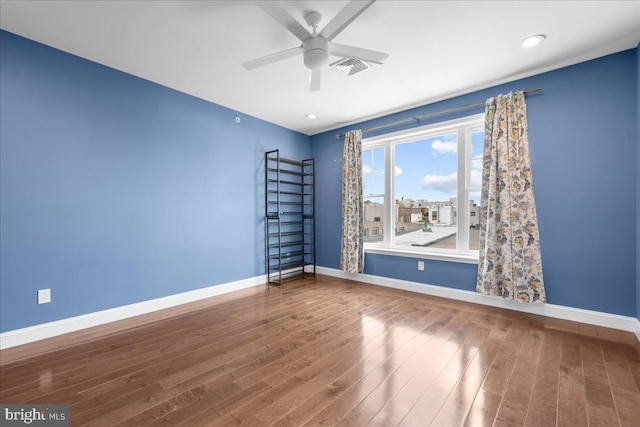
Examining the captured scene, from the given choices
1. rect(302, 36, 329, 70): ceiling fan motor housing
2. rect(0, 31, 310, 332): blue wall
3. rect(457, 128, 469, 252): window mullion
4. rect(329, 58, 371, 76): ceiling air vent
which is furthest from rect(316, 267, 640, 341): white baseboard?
rect(302, 36, 329, 70): ceiling fan motor housing

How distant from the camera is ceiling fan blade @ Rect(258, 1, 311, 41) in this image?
1.70 meters

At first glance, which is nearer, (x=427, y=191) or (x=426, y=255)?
(x=426, y=255)

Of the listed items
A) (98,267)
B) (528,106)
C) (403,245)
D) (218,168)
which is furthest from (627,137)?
(98,267)

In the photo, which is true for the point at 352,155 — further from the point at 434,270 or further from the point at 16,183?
the point at 16,183

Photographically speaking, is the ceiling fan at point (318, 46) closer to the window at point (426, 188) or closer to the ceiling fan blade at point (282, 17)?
the ceiling fan blade at point (282, 17)

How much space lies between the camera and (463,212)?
374 centimetres

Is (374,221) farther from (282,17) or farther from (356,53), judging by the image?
(282,17)

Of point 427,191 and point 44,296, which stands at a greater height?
point 427,191

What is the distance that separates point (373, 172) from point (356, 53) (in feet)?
8.97

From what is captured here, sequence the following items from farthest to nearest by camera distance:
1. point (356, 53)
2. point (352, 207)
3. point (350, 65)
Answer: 1. point (352, 207)
2. point (350, 65)
3. point (356, 53)

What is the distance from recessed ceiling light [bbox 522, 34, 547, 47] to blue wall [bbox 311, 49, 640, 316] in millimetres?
741

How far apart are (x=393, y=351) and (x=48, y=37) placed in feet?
13.5

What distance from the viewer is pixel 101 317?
9.49 ft

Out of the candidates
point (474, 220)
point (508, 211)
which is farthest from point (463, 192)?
point (508, 211)
